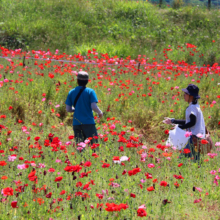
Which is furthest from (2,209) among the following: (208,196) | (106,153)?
(208,196)

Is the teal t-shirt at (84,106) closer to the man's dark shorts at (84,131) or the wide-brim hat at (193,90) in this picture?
the man's dark shorts at (84,131)

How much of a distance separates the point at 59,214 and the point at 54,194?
395 millimetres

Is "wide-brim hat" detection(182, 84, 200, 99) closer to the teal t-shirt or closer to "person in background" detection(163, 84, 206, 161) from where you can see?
"person in background" detection(163, 84, 206, 161)

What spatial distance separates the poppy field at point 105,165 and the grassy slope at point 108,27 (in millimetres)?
5611

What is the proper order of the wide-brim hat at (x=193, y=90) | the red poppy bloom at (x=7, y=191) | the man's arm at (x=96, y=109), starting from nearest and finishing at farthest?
the red poppy bloom at (x=7, y=191) < the man's arm at (x=96, y=109) < the wide-brim hat at (x=193, y=90)

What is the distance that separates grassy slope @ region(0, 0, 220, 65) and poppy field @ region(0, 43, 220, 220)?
5611mm

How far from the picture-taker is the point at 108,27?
48.7 feet

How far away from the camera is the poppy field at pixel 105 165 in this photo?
2537 mm

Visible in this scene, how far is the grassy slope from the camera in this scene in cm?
1263

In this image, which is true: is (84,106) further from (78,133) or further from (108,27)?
(108,27)

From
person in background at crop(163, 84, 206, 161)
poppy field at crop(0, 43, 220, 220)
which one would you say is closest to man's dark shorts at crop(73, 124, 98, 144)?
poppy field at crop(0, 43, 220, 220)

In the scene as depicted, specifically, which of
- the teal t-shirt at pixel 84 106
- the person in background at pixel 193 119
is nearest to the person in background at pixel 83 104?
the teal t-shirt at pixel 84 106

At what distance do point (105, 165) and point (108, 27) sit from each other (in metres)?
13.0

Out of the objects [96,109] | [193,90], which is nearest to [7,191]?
[96,109]
